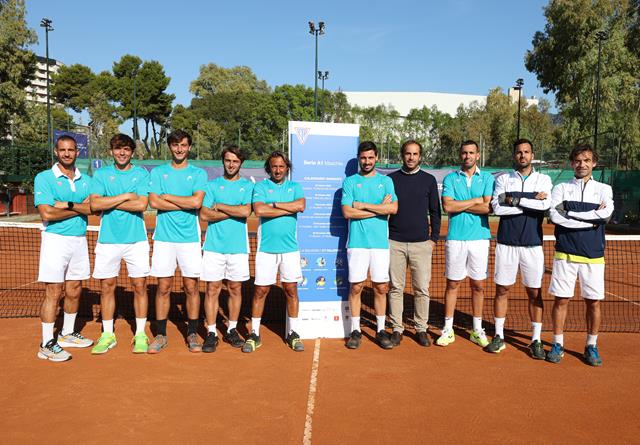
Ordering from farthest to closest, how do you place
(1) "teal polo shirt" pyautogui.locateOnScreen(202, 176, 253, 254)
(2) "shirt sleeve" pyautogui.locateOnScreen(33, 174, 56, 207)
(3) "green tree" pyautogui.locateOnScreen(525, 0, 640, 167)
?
1. (3) "green tree" pyautogui.locateOnScreen(525, 0, 640, 167)
2. (1) "teal polo shirt" pyautogui.locateOnScreen(202, 176, 253, 254)
3. (2) "shirt sleeve" pyautogui.locateOnScreen(33, 174, 56, 207)

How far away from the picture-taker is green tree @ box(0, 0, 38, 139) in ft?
92.6

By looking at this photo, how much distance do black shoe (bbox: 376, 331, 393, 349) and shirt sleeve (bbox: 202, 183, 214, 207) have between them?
2426 millimetres

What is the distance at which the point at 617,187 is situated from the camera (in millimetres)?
22047

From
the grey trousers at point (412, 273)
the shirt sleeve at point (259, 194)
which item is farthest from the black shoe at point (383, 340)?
the shirt sleeve at point (259, 194)

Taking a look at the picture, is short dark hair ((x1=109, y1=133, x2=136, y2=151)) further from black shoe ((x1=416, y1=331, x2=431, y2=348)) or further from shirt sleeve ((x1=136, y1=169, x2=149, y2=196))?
black shoe ((x1=416, y1=331, x2=431, y2=348))

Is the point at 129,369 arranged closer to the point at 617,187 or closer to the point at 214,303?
the point at 214,303

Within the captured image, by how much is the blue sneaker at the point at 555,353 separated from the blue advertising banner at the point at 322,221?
7.50 ft

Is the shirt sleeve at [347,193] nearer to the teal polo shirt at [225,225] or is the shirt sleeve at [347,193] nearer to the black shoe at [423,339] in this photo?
the teal polo shirt at [225,225]

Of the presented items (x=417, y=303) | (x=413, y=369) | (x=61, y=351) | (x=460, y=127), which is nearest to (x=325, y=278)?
(x=417, y=303)

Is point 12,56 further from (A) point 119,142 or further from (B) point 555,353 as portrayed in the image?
(B) point 555,353

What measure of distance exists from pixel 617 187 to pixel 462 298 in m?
17.7

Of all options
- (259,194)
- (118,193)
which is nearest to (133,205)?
(118,193)

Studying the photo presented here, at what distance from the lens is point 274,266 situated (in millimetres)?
5520

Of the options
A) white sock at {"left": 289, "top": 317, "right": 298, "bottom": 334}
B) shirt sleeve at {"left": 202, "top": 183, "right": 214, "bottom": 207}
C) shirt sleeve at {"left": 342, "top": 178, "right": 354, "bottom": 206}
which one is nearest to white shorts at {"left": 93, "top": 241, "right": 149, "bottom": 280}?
shirt sleeve at {"left": 202, "top": 183, "right": 214, "bottom": 207}
